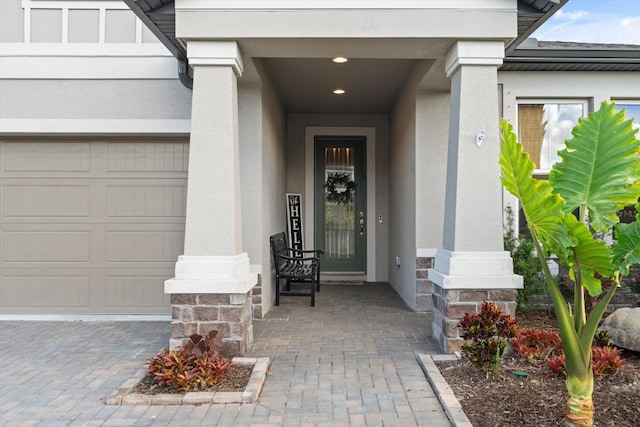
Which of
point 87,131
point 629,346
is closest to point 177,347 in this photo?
point 87,131

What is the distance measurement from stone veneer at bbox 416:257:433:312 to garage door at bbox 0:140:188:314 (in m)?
3.03

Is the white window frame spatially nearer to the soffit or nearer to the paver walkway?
the soffit

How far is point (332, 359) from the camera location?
13.8 ft

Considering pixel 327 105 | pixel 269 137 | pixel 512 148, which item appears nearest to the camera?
pixel 512 148

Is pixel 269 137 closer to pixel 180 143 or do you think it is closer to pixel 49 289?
pixel 180 143

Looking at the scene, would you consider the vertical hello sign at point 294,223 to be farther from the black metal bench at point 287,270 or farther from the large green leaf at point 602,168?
the large green leaf at point 602,168

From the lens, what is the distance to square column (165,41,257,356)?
4125mm

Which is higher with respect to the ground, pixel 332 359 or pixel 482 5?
pixel 482 5

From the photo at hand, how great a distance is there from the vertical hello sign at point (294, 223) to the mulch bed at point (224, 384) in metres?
4.26

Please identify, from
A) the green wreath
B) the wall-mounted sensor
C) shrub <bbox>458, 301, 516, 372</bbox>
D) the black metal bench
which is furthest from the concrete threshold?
the wall-mounted sensor

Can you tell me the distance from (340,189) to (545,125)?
3.64 m

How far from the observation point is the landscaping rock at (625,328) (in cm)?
418

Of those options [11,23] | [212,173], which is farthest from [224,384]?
[11,23]

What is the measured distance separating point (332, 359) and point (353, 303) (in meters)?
2.38
